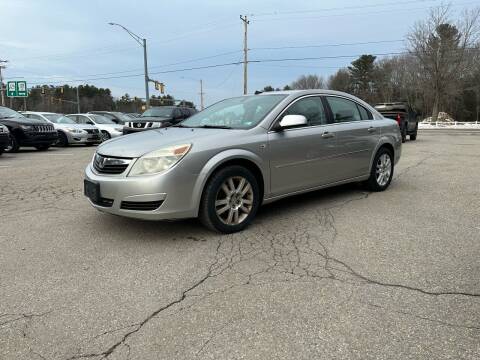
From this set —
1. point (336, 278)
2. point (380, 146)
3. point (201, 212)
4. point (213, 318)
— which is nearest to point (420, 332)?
point (336, 278)

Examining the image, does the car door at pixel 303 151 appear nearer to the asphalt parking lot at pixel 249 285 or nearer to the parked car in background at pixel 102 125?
the asphalt parking lot at pixel 249 285

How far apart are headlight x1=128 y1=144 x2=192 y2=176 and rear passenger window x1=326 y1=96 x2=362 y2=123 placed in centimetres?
258

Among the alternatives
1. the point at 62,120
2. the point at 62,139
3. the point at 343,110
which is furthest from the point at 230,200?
the point at 62,120

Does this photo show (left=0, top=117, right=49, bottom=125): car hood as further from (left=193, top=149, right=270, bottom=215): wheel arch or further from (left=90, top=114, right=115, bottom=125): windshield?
(left=193, top=149, right=270, bottom=215): wheel arch

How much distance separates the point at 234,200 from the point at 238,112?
1338mm

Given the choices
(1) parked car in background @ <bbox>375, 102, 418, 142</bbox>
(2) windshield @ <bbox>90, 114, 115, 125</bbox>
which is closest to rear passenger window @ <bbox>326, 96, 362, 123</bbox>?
(1) parked car in background @ <bbox>375, 102, 418, 142</bbox>

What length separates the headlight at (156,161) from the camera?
400cm

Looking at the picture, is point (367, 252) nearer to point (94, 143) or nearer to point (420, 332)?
point (420, 332)

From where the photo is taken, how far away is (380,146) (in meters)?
6.43

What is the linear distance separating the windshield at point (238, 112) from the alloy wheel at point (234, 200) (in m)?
0.71

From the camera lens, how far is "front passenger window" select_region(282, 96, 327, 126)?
16.9ft

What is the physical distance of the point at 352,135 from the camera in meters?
5.79

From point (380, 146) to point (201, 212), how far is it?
3.50m

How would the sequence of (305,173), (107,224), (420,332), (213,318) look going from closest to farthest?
(420,332), (213,318), (107,224), (305,173)
